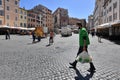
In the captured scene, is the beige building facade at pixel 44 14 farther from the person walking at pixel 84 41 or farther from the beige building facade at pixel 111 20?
the person walking at pixel 84 41

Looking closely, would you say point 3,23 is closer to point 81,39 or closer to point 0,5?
point 0,5

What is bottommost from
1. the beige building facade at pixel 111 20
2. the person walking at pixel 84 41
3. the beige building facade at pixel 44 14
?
the person walking at pixel 84 41

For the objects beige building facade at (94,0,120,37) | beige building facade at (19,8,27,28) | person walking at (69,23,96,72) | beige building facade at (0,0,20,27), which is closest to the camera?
person walking at (69,23,96,72)

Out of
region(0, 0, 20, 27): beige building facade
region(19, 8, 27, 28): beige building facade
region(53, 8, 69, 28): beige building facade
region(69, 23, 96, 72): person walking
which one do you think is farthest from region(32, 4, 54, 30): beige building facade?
region(69, 23, 96, 72): person walking

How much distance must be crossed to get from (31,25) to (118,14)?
5801 centimetres

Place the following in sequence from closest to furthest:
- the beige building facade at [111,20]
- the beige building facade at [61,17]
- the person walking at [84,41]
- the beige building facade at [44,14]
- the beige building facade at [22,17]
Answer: the person walking at [84,41] → the beige building facade at [111,20] → the beige building facade at [22,17] → the beige building facade at [44,14] → the beige building facade at [61,17]

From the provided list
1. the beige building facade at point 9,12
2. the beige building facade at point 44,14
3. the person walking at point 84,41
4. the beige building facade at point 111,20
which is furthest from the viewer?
the beige building facade at point 44,14

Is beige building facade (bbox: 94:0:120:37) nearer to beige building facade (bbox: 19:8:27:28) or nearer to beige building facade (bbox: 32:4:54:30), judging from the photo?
beige building facade (bbox: 19:8:27:28)

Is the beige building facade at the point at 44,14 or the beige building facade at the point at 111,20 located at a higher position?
the beige building facade at the point at 44,14

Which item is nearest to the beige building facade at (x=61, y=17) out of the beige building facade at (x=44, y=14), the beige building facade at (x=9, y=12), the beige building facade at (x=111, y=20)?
the beige building facade at (x=44, y=14)

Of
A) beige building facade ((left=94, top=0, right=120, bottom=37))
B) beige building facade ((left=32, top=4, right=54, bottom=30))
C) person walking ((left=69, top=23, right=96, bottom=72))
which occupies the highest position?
beige building facade ((left=32, top=4, right=54, bottom=30))

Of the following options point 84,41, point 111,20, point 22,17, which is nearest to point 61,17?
point 22,17

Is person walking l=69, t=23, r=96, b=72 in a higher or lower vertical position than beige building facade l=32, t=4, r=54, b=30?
lower

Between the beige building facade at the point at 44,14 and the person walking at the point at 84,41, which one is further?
the beige building facade at the point at 44,14
